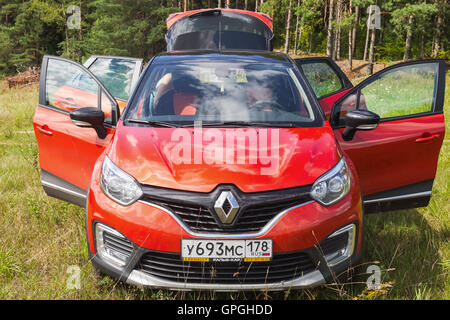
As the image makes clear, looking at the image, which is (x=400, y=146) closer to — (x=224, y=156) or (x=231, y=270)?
(x=224, y=156)

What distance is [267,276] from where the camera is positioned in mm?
2373

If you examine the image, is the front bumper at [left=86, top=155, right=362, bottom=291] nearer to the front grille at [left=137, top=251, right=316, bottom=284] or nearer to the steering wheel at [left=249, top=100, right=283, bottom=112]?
the front grille at [left=137, top=251, right=316, bottom=284]

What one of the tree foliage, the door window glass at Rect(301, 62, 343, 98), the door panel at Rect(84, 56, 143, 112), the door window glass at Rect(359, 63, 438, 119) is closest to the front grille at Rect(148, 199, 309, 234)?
the door window glass at Rect(359, 63, 438, 119)

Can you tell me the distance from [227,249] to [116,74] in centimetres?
276

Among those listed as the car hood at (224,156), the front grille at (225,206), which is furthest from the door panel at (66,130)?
the front grille at (225,206)

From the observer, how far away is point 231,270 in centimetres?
238

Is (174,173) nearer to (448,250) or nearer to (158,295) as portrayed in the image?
(158,295)

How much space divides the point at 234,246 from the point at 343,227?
0.65 meters

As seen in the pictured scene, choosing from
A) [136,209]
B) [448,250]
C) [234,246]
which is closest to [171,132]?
[136,209]

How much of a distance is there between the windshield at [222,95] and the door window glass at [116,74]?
836 mm

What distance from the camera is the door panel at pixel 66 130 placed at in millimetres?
3449

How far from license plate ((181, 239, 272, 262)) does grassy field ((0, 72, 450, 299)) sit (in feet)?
0.88

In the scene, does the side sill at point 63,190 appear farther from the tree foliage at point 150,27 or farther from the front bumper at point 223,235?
the tree foliage at point 150,27

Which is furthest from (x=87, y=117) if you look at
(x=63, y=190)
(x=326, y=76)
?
(x=326, y=76)
